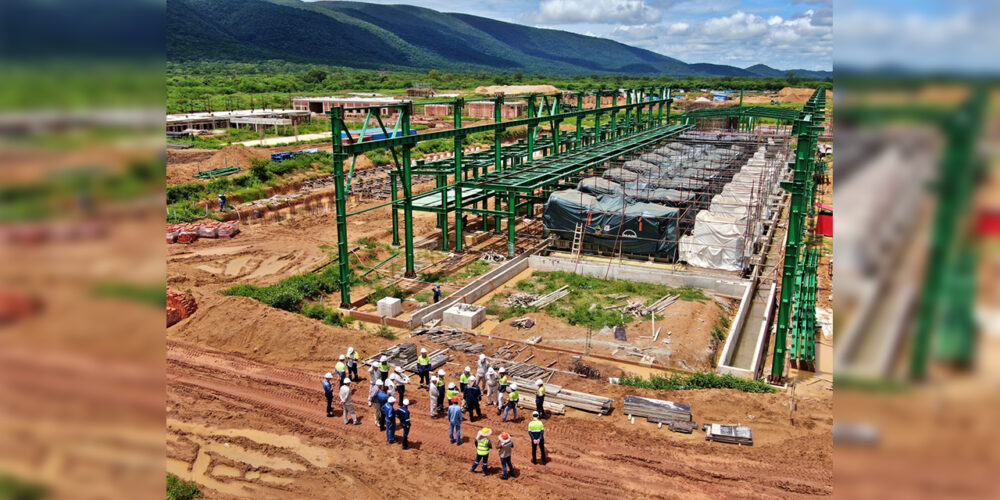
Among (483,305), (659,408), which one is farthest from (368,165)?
(659,408)

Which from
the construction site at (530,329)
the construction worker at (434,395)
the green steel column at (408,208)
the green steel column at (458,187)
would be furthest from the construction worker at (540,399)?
the green steel column at (458,187)

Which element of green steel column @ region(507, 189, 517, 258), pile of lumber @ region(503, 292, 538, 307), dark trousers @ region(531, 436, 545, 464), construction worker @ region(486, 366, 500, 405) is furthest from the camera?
green steel column @ region(507, 189, 517, 258)

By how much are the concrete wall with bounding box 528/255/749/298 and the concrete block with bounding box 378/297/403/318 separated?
813 centimetres

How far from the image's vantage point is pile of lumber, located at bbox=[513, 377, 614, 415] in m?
15.5

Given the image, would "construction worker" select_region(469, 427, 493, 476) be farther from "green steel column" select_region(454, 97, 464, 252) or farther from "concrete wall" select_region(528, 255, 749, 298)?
"green steel column" select_region(454, 97, 464, 252)

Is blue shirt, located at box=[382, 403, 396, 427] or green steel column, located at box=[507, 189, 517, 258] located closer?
blue shirt, located at box=[382, 403, 396, 427]

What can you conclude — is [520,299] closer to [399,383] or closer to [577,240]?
[577,240]

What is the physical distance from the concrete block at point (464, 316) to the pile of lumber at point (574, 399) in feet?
15.4

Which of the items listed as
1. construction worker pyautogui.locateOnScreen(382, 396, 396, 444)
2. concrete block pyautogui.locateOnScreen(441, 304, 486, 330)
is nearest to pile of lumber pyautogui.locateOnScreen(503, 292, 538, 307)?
concrete block pyautogui.locateOnScreen(441, 304, 486, 330)
